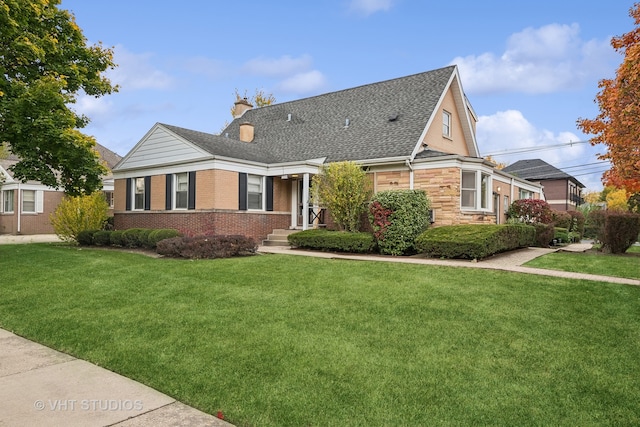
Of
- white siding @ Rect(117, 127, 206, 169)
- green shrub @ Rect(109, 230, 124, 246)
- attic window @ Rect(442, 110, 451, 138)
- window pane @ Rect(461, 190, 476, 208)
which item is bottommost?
green shrub @ Rect(109, 230, 124, 246)

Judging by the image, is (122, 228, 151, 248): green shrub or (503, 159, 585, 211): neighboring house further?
(503, 159, 585, 211): neighboring house

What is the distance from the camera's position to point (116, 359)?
4473 millimetres

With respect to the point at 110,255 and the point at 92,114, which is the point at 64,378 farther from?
the point at 92,114

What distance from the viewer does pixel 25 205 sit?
27.7m

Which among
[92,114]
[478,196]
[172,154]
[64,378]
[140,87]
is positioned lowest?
[64,378]

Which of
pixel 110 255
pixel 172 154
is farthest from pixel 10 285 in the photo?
pixel 172 154

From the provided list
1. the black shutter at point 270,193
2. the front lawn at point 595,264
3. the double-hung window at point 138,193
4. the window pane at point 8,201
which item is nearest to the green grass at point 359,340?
the front lawn at point 595,264

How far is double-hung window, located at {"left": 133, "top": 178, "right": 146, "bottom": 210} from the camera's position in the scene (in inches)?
754

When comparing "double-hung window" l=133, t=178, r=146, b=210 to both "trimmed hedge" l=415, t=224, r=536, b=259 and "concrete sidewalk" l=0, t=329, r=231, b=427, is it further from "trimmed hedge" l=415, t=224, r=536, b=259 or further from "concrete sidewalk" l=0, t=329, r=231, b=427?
"concrete sidewalk" l=0, t=329, r=231, b=427

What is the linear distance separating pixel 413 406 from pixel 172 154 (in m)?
16.2

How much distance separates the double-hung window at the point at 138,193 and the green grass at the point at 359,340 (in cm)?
1032

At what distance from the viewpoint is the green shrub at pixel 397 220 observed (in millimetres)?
13086

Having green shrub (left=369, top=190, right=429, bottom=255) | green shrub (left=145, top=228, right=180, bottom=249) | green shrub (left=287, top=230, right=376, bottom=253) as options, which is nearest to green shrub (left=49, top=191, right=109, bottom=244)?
green shrub (left=145, top=228, right=180, bottom=249)

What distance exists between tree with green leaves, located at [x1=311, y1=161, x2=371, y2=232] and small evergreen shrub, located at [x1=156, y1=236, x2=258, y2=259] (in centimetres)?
333
